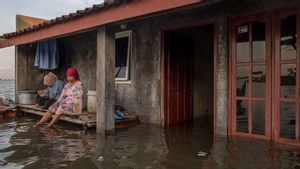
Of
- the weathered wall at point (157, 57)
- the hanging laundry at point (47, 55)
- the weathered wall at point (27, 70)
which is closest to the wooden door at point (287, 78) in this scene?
the weathered wall at point (157, 57)

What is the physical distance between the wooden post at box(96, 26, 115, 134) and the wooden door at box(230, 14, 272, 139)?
2622mm

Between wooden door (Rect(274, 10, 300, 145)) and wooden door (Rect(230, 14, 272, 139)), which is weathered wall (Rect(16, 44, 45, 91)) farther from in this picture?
wooden door (Rect(274, 10, 300, 145))

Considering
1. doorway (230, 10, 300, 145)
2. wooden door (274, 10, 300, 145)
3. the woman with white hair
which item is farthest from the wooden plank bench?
wooden door (274, 10, 300, 145)

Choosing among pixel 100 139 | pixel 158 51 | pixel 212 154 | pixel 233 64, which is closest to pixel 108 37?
pixel 158 51

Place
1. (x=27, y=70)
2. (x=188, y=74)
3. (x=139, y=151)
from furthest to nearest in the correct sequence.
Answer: (x=27, y=70), (x=188, y=74), (x=139, y=151)

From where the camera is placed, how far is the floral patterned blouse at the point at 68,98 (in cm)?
788

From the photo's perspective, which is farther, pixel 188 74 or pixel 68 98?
pixel 188 74

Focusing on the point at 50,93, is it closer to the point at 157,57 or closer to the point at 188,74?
the point at 157,57

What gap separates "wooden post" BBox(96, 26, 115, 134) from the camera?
23.0 feet

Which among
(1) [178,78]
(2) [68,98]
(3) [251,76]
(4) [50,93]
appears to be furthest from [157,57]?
(4) [50,93]

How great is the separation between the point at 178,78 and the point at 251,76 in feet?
8.90

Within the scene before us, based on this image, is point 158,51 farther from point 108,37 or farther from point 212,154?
point 212,154

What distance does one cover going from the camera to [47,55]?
11250 millimetres

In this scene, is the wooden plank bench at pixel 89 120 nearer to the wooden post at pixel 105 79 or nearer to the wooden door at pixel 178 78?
the wooden post at pixel 105 79
